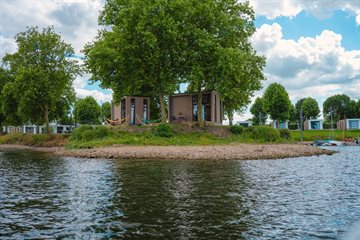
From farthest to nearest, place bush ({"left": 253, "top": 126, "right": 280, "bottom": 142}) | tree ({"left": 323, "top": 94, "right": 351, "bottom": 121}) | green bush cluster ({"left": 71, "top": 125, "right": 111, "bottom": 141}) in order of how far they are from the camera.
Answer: tree ({"left": 323, "top": 94, "right": 351, "bottom": 121}), bush ({"left": 253, "top": 126, "right": 280, "bottom": 142}), green bush cluster ({"left": 71, "top": 125, "right": 111, "bottom": 141})

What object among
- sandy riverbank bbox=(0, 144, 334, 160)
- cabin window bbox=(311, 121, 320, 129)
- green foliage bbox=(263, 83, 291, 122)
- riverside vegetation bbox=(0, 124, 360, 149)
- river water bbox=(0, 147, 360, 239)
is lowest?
river water bbox=(0, 147, 360, 239)

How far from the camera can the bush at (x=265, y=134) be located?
46.5 metres

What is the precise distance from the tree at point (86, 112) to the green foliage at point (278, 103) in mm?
59358

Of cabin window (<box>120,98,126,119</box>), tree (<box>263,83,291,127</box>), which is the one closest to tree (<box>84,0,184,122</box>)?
cabin window (<box>120,98,126,119</box>)

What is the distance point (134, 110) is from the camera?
5091 cm

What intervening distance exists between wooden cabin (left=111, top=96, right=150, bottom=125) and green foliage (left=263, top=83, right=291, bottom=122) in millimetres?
48205

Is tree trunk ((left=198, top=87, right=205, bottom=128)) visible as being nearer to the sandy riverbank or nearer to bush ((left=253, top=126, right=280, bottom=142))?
bush ((left=253, top=126, right=280, bottom=142))

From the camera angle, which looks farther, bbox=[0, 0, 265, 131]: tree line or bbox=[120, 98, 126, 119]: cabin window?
bbox=[120, 98, 126, 119]: cabin window

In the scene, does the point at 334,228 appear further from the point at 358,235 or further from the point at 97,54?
the point at 97,54

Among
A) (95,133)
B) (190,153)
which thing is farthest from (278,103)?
(190,153)

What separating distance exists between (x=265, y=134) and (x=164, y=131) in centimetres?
1403

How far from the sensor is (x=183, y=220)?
9.90 metres

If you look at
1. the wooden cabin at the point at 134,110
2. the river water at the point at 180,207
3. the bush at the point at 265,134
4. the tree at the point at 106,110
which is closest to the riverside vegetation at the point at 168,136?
the bush at the point at 265,134

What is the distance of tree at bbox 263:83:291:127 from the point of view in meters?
90.4
